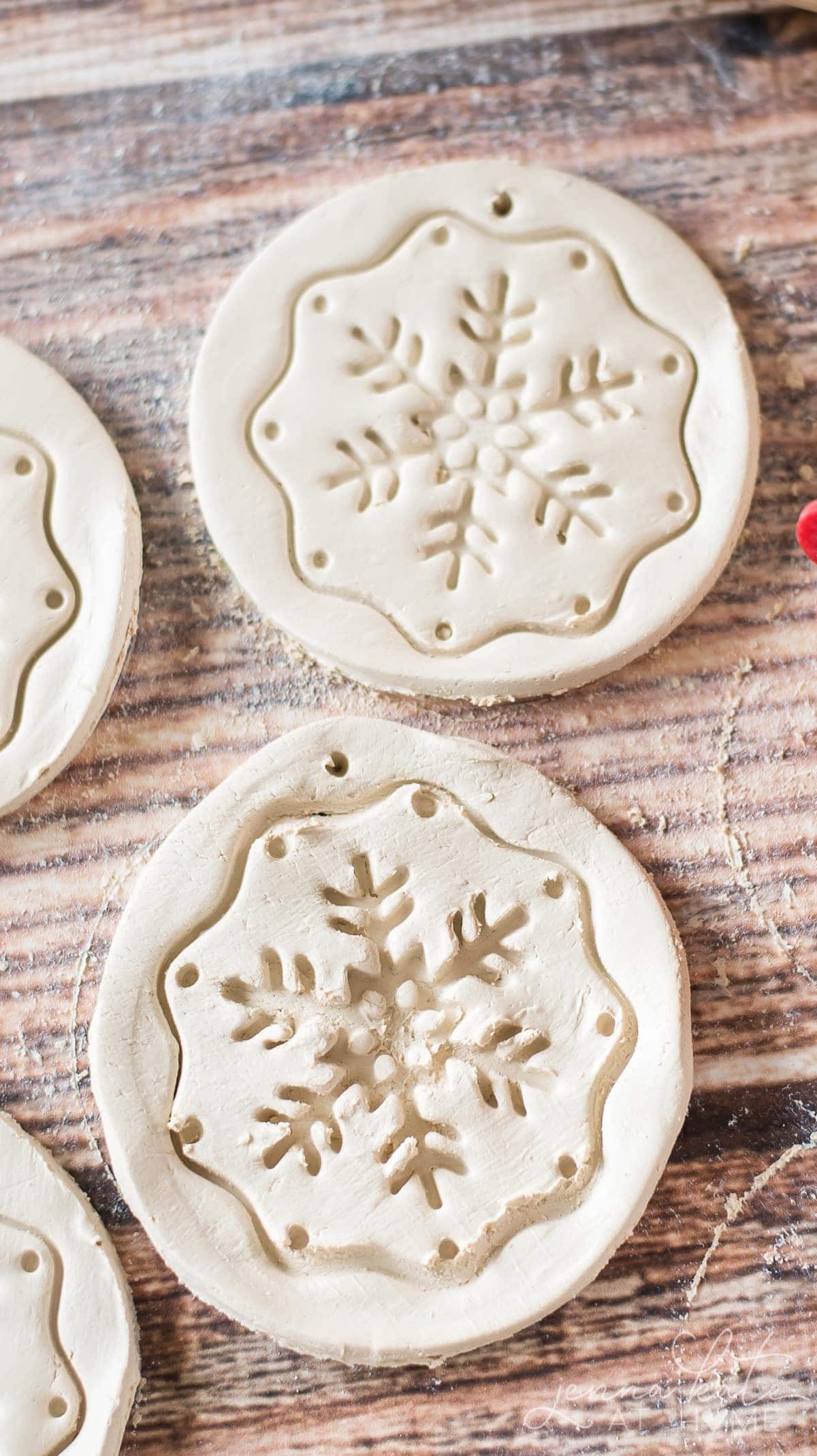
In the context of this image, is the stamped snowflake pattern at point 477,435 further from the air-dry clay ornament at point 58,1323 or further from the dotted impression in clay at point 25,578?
the air-dry clay ornament at point 58,1323

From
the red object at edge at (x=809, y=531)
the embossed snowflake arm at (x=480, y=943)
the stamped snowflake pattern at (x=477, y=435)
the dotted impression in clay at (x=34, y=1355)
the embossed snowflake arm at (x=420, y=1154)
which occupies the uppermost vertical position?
the stamped snowflake pattern at (x=477, y=435)

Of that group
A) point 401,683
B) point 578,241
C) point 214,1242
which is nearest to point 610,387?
point 578,241

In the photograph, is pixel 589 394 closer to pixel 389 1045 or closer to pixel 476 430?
pixel 476 430

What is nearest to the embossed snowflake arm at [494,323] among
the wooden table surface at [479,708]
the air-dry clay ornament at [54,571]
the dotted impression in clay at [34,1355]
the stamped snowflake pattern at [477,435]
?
the stamped snowflake pattern at [477,435]

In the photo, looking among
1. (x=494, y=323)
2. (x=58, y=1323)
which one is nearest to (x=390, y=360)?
(x=494, y=323)

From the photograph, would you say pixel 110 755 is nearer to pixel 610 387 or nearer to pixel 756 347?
pixel 610 387

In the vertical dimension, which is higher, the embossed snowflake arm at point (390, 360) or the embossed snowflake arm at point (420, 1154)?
the embossed snowflake arm at point (390, 360)

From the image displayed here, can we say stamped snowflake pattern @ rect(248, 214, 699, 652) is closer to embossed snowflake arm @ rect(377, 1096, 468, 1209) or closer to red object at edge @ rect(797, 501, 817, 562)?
red object at edge @ rect(797, 501, 817, 562)
